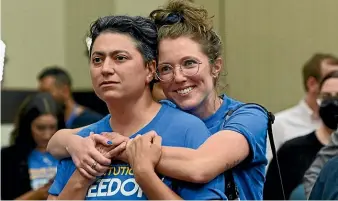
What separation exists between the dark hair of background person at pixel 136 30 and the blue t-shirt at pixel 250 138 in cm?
18

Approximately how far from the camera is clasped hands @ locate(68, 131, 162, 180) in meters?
2.28

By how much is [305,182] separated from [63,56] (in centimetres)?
203

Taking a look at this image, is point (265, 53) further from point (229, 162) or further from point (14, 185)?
point (229, 162)

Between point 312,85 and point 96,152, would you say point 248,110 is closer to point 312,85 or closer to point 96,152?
point 96,152

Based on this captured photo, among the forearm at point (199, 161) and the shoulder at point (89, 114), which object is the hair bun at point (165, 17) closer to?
the forearm at point (199, 161)

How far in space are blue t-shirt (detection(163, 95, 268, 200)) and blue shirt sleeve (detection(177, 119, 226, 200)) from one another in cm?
10

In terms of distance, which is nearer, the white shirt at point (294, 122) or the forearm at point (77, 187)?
the forearm at point (77, 187)

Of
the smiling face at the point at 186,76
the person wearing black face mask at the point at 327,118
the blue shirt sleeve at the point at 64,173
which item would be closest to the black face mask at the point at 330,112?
the person wearing black face mask at the point at 327,118

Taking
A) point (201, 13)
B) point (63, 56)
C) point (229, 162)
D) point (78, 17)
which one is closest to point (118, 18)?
point (201, 13)

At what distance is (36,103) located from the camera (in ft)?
14.9

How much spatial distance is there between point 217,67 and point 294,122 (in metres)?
1.90

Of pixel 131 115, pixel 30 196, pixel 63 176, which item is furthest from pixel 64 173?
pixel 30 196

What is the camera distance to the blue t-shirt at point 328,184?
2.91 metres

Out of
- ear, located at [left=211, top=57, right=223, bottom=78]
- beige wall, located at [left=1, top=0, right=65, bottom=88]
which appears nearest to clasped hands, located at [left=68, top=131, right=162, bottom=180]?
ear, located at [left=211, top=57, right=223, bottom=78]
